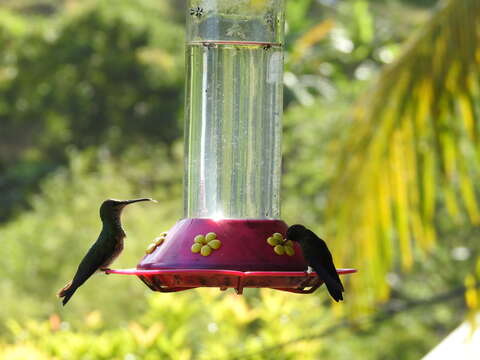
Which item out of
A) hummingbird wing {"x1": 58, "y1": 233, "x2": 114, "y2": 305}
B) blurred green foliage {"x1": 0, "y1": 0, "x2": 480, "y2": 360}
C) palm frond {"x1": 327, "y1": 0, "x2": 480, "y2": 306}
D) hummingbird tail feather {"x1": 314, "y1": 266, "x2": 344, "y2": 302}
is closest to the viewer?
hummingbird tail feather {"x1": 314, "y1": 266, "x2": 344, "y2": 302}

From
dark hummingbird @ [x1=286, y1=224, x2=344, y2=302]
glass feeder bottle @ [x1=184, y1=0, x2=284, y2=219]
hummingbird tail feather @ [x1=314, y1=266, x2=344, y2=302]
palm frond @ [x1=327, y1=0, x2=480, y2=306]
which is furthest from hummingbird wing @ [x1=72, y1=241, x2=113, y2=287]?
palm frond @ [x1=327, y1=0, x2=480, y2=306]

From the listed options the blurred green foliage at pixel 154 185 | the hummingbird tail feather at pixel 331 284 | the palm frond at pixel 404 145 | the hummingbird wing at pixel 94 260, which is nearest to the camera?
the hummingbird tail feather at pixel 331 284

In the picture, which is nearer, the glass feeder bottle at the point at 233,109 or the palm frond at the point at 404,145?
the glass feeder bottle at the point at 233,109

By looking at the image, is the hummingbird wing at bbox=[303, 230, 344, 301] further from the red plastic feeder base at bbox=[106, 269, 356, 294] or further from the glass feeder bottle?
the glass feeder bottle

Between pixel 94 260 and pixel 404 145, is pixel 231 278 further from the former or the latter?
pixel 404 145

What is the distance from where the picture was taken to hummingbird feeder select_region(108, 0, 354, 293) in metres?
3.68

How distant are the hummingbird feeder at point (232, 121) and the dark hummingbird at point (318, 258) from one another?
0.12 m

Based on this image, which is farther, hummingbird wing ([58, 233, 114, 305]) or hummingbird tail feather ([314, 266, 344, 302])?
hummingbird wing ([58, 233, 114, 305])

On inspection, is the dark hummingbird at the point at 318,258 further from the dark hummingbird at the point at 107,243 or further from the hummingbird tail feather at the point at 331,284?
the dark hummingbird at the point at 107,243

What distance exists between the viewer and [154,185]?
1725cm

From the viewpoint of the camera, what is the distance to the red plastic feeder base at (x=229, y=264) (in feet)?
10.8

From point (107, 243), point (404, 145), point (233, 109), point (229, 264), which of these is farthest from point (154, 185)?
point (229, 264)

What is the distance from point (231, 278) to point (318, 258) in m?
0.26

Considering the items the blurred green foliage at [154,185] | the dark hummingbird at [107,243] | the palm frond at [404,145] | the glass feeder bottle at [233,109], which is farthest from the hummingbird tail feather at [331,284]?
the blurred green foliage at [154,185]
